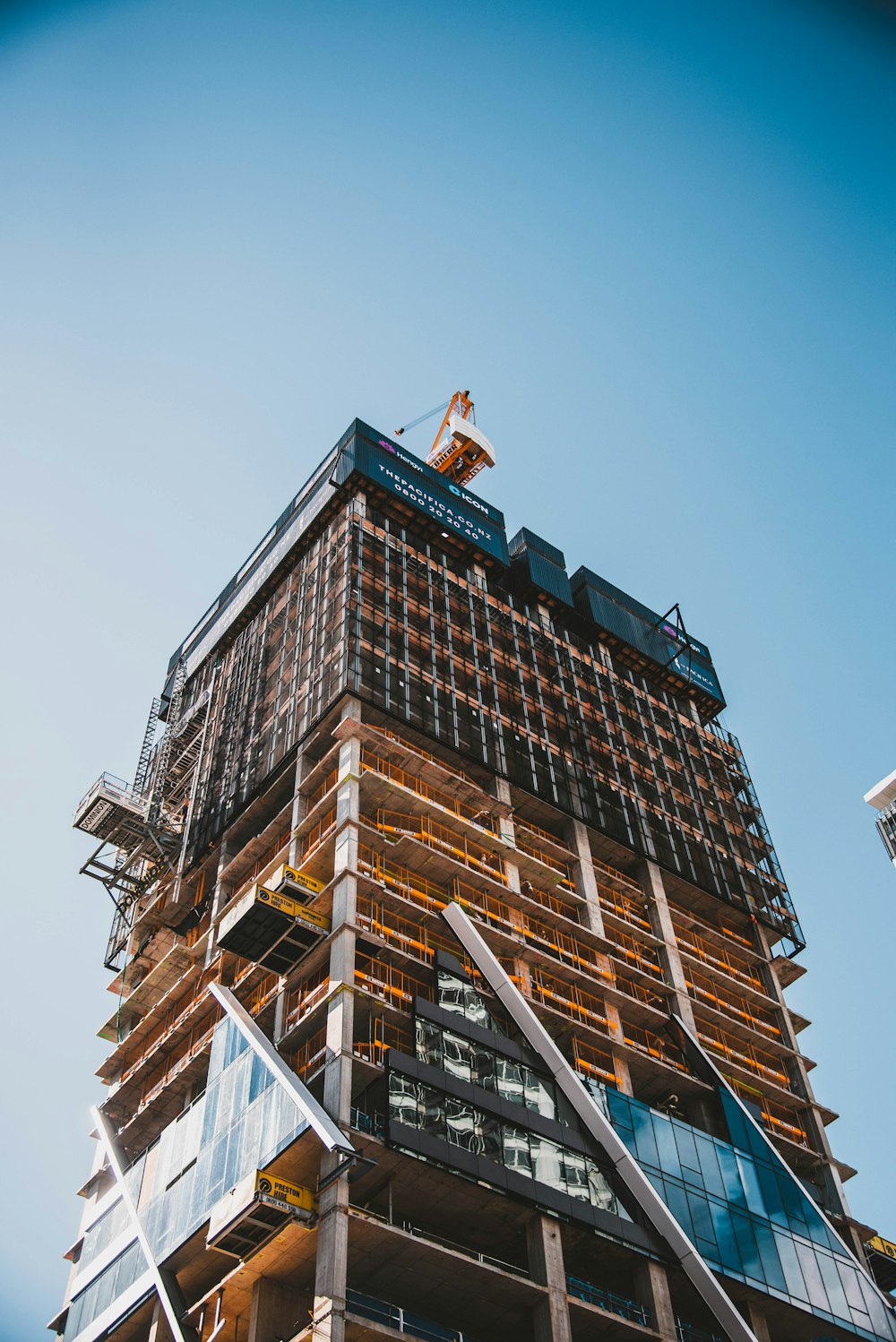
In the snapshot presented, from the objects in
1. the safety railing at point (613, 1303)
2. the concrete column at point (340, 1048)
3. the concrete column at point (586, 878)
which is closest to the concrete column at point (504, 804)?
the concrete column at point (586, 878)

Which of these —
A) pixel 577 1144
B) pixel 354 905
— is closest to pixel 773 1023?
pixel 577 1144

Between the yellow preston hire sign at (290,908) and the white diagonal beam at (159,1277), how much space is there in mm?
16861

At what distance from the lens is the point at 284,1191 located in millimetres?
54688

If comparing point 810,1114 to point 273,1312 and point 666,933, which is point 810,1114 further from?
point 273,1312

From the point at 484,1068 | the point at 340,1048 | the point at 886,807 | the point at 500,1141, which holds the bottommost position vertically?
the point at 500,1141

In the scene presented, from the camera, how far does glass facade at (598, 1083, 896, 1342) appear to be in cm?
6669

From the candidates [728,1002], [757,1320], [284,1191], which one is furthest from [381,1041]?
[728,1002]

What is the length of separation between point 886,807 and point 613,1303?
66.6m

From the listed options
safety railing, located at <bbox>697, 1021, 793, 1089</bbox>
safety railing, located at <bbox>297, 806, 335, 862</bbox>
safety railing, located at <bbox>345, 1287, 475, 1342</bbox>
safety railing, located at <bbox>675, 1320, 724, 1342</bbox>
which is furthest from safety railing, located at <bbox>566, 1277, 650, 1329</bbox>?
safety railing, located at <bbox>297, 806, 335, 862</bbox>

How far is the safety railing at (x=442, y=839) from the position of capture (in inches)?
2980

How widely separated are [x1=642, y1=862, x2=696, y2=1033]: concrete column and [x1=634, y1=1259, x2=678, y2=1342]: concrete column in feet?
60.0

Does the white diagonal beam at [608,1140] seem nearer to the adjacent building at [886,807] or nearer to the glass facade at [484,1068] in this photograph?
the glass facade at [484,1068]

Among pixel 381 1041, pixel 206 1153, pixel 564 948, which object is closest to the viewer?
pixel 206 1153

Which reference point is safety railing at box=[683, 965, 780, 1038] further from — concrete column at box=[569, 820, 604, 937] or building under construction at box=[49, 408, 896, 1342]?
concrete column at box=[569, 820, 604, 937]
